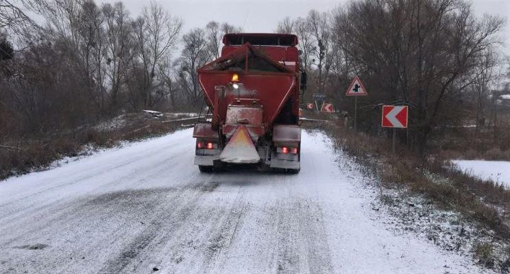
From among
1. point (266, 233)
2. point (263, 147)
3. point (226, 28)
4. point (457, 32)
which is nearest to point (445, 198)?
point (266, 233)

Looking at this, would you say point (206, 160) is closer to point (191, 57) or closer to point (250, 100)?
point (250, 100)

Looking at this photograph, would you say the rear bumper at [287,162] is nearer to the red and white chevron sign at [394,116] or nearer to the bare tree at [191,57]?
the red and white chevron sign at [394,116]

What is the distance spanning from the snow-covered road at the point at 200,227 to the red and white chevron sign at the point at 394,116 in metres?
2.84

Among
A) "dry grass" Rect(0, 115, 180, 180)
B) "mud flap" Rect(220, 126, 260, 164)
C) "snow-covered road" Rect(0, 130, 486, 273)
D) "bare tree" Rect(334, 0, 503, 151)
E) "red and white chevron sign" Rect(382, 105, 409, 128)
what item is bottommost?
"snow-covered road" Rect(0, 130, 486, 273)

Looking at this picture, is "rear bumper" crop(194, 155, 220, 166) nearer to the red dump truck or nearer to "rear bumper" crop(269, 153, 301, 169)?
the red dump truck

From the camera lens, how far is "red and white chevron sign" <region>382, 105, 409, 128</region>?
481 inches

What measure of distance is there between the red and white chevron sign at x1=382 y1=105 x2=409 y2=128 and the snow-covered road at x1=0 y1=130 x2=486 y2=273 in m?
2.84

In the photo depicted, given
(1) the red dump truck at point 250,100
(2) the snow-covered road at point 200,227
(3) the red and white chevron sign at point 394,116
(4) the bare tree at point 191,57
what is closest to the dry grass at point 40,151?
(2) the snow-covered road at point 200,227

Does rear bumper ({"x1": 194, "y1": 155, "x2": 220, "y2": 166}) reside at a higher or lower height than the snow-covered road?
higher

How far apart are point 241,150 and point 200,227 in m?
3.58

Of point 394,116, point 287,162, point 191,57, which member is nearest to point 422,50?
point 394,116

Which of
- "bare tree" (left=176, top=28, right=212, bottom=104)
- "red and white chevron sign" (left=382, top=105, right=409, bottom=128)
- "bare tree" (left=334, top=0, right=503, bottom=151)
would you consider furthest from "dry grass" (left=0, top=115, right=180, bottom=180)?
"bare tree" (left=176, top=28, right=212, bottom=104)

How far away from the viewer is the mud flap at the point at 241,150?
941cm

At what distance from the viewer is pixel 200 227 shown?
600 cm
